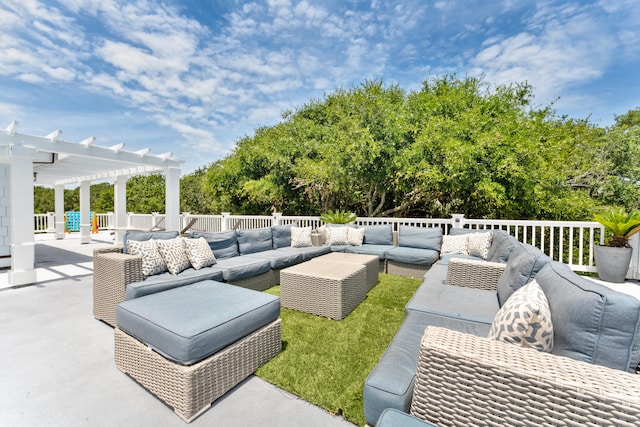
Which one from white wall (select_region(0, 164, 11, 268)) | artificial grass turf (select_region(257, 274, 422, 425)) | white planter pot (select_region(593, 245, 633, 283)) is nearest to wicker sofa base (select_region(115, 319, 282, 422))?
artificial grass turf (select_region(257, 274, 422, 425))

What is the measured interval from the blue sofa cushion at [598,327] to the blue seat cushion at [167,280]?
317 centimetres

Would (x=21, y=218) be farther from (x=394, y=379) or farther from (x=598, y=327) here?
(x=598, y=327)

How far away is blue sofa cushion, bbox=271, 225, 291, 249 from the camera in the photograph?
210 inches

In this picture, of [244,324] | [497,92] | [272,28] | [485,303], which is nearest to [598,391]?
[485,303]

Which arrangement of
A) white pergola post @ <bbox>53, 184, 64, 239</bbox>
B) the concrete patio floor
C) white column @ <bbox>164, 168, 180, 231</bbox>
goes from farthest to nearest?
white pergola post @ <bbox>53, 184, 64, 239</bbox> < white column @ <bbox>164, 168, 180, 231</bbox> < the concrete patio floor

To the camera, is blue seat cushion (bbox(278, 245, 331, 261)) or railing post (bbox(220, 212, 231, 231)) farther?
railing post (bbox(220, 212, 231, 231))

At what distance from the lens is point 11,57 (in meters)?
5.61

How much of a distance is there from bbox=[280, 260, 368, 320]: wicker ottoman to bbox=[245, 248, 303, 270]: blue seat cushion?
0.74 meters

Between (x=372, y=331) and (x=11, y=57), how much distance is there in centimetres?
862

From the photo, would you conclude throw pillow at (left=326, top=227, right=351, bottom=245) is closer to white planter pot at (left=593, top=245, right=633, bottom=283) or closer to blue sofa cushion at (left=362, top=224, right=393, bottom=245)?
blue sofa cushion at (left=362, top=224, right=393, bottom=245)

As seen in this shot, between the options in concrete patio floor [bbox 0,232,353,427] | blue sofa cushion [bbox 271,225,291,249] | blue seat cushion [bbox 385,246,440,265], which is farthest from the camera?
blue sofa cushion [bbox 271,225,291,249]

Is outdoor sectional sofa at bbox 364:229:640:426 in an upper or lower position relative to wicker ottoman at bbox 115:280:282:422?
upper

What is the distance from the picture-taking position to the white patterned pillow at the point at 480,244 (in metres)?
4.46

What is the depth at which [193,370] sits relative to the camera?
1701 mm
